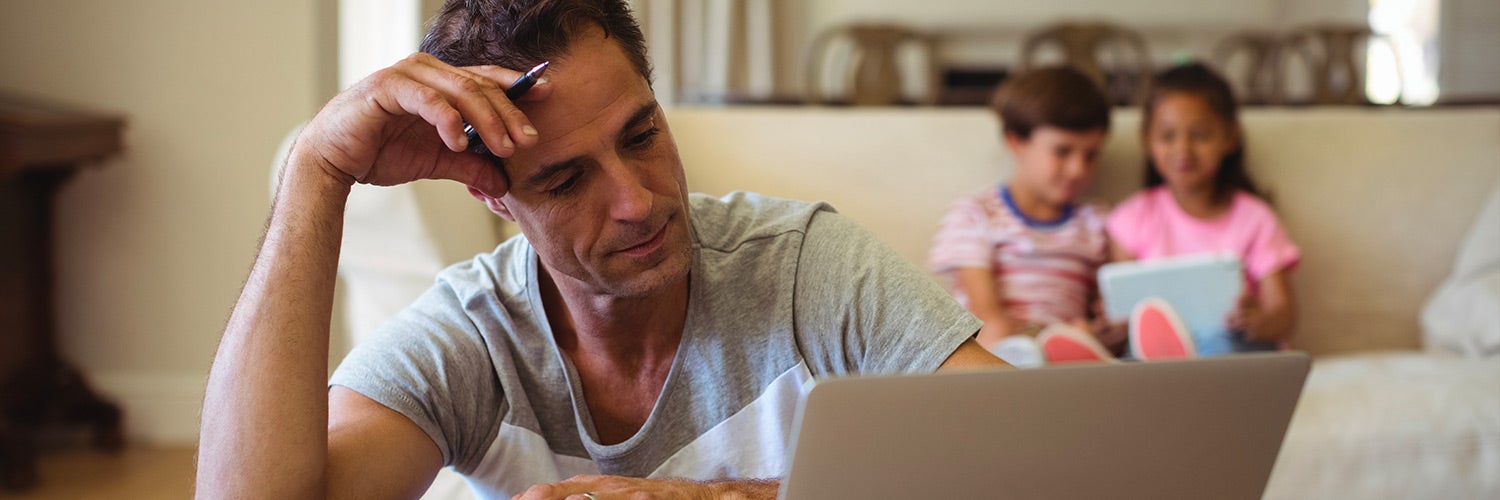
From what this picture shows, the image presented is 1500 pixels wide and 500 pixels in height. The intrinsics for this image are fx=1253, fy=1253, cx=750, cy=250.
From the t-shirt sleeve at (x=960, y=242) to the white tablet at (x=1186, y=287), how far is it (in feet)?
0.67

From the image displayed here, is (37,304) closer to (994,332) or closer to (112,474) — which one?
(112,474)

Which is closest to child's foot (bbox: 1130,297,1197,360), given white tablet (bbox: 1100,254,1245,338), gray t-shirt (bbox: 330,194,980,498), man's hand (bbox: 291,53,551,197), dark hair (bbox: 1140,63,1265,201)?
white tablet (bbox: 1100,254,1245,338)

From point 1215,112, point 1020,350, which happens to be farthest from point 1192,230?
point 1020,350

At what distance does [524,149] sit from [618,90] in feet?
0.29

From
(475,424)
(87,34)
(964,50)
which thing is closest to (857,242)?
(475,424)

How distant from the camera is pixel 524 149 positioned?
98cm

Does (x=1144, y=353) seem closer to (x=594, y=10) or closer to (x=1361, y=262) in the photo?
(x=1361, y=262)

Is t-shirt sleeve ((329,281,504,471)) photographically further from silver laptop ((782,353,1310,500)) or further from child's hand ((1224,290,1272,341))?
child's hand ((1224,290,1272,341))

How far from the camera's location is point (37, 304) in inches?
111

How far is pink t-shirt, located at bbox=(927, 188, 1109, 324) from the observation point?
212 centimetres

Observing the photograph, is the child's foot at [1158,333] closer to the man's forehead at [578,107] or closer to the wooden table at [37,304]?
the man's forehead at [578,107]

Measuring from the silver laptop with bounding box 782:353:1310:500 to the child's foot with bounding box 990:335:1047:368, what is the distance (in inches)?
36.6

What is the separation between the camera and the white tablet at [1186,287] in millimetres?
2016

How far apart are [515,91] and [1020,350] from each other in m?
1.10
